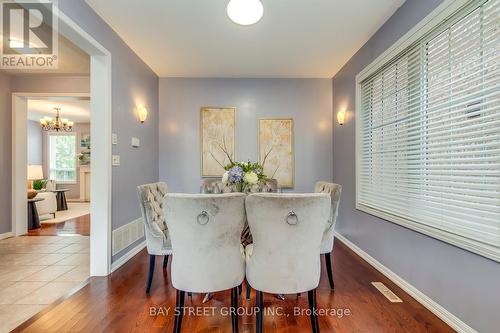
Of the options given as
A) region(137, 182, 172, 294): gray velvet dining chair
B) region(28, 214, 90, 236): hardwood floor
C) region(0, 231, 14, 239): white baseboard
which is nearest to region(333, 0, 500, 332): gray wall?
region(137, 182, 172, 294): gray velvet dining chair

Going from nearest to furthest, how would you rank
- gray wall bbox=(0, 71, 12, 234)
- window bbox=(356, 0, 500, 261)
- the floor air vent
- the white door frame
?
window bbox=(356, 0, 500, 261) < the floor air vent < the white door frame < gray wall bbox=(0, 71, 12, 234)

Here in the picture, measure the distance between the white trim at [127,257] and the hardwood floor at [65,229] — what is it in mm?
1424

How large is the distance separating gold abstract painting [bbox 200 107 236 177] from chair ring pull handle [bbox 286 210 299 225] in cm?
277

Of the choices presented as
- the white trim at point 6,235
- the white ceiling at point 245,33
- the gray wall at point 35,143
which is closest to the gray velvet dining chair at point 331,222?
the white ceiling at point 245,33

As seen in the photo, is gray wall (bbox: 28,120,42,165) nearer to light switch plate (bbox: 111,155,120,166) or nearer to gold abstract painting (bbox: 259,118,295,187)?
light switch plate (bbox: 111,155,120,166)

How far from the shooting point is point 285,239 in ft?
4.52

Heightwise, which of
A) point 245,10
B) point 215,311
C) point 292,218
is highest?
point 245,10

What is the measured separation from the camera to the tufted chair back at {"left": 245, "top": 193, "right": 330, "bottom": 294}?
1.34 m

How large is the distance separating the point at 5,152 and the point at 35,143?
4776mm

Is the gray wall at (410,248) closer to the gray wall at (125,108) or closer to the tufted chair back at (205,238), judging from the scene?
the tufted chair back at (205,238)

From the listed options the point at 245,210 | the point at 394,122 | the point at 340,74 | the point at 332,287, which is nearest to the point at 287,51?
the point at 340,74

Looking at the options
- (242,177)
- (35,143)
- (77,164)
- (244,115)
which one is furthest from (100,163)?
(35,143)

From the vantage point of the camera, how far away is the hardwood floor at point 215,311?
5.47ft

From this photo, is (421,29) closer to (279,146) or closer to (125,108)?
(279,146)
